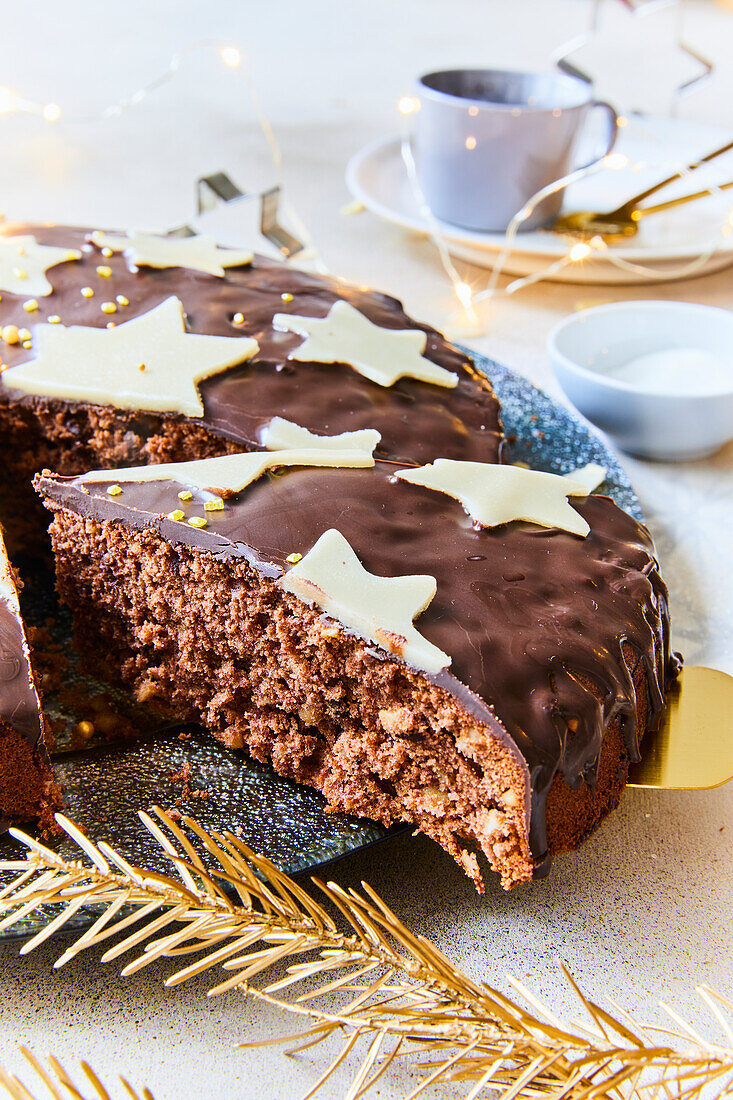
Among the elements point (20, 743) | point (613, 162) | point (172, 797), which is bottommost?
point (172, 797)

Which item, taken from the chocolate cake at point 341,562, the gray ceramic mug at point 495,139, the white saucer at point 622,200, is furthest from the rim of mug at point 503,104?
the chocolate cake at point 341,562

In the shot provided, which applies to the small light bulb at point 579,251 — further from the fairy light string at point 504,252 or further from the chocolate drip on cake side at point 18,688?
the chocolate drip on cake side at point 18,688

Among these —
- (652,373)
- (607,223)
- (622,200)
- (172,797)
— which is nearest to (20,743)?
(172,797)

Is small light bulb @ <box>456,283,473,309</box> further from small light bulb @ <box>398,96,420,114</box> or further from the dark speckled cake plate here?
the dark speckled cake plate

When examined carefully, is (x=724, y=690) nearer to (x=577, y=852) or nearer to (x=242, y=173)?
(x=577, y=852)

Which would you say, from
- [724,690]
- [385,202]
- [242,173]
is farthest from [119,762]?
[242,173]

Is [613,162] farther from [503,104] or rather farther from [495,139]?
[503,104]
